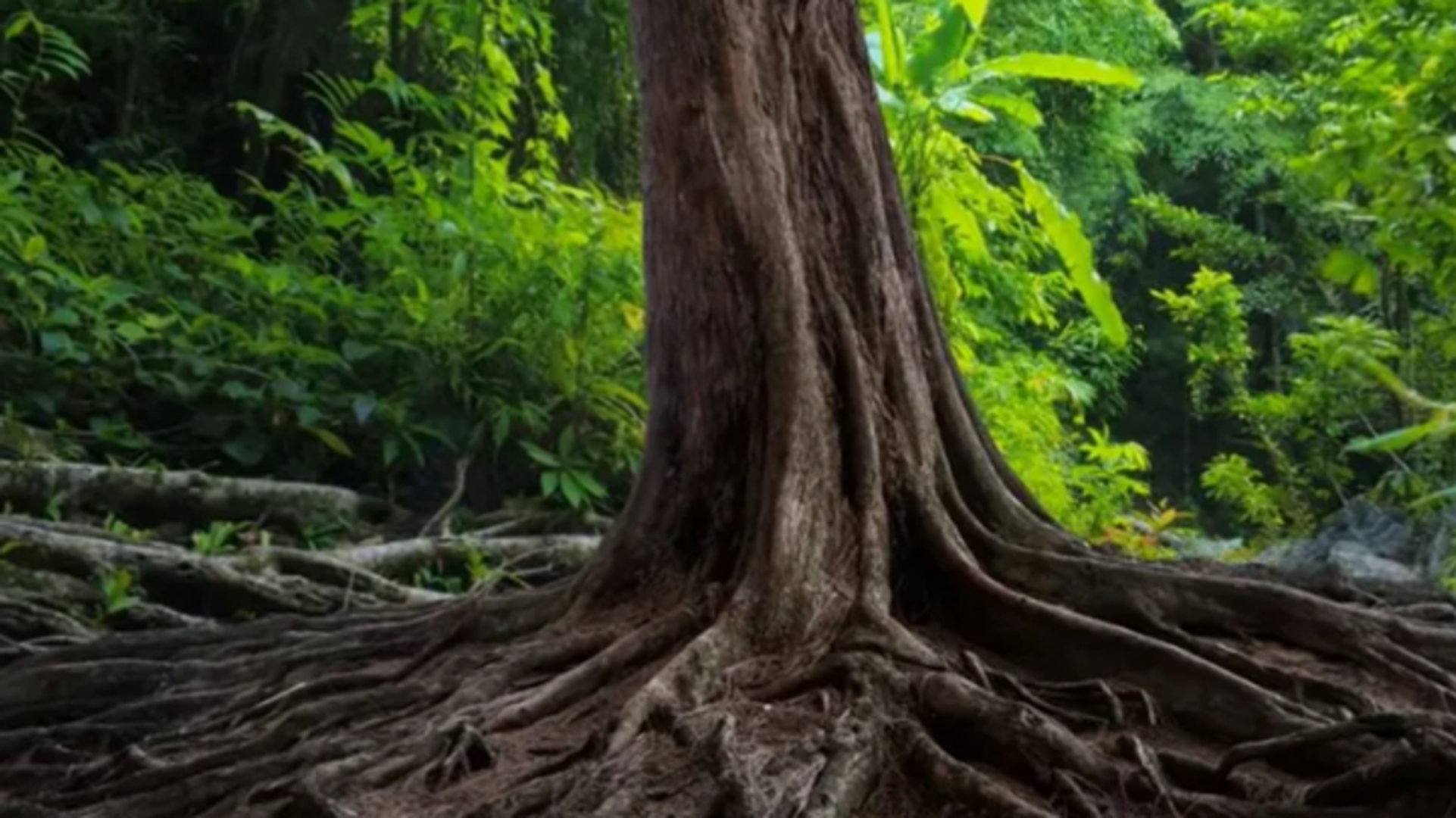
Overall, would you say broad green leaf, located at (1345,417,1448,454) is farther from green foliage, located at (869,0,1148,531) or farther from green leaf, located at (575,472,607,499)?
green leaf, located at (575,472,607,499)

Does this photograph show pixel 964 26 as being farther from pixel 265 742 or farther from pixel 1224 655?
pixel 265 742

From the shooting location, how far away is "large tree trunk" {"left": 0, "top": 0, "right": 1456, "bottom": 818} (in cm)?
248

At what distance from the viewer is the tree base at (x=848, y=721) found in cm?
239

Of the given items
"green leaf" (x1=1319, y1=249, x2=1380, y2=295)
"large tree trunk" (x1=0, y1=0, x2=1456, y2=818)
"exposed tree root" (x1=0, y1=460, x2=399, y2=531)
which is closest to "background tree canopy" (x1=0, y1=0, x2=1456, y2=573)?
"exposed tree root" (x1=0, y1=460, x2=399, y2=531)

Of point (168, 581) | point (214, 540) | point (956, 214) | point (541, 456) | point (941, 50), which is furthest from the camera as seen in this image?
point (956, 214)

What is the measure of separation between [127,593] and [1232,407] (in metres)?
8.66

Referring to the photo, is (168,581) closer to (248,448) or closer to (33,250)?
(248,448)

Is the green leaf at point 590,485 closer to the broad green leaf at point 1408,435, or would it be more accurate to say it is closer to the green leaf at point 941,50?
the green leaf at point 941,50

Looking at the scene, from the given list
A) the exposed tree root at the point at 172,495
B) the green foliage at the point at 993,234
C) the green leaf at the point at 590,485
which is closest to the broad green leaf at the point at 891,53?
the green foliage at the point at 993,234

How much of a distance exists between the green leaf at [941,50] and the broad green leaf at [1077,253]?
83 cm

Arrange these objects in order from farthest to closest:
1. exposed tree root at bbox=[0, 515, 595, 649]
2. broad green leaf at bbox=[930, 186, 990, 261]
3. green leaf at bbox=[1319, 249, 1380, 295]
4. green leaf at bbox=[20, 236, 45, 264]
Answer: broad green leaf at bbox=[930, 186, 990, 261] → green leaf at bbox=[20, 236, 45, 264] → exposed tree root at bbox=[0, 515, 595, 649] → green leaf at bbox=[1319, 249, 1380, 295]

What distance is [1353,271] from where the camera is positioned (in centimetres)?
165

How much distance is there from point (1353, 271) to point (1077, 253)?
343 cm

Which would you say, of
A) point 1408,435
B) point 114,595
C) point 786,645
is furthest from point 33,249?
point 1408,435
